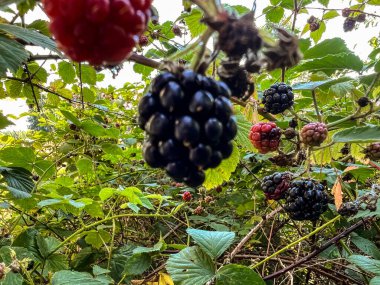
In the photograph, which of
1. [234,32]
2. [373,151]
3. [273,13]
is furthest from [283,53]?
[273,13]

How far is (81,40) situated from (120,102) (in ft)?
10.3

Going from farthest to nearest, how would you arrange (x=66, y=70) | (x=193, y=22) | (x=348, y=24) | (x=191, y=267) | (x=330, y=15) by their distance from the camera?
1. (x=348, y=24)
2. (x=330, y=15)
3. (x=66, y=70)
4. (x=193, y=22)
5. (x=191, y=267)

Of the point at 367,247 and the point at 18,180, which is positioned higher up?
the point at 18,180

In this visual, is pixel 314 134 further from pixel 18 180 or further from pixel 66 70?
pixel 66 70

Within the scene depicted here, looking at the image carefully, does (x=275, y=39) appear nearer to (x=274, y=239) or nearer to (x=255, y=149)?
(x=255, y=149)

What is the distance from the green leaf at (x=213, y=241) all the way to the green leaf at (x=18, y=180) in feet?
2.20

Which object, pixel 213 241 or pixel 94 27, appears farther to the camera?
pixel 213 241

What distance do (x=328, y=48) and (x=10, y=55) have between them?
128 cm

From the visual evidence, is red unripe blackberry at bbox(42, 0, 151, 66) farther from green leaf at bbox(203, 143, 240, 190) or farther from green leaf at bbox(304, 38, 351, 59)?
green leaf at bbox(304, 38, 351, 59)

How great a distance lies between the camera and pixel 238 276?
1167 millimetres

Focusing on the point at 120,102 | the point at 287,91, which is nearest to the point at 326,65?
the point at 287,91

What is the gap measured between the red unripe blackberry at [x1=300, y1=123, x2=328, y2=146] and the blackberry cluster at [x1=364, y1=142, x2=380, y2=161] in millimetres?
335

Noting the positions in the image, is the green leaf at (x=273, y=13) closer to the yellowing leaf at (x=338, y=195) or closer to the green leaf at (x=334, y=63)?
the green leaf at (x=334, y=63)

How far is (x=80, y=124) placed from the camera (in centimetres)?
189
